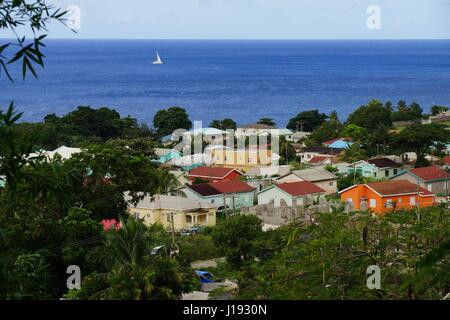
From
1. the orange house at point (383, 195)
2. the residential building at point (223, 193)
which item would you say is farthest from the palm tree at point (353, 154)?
the residential building at point (223, 193)

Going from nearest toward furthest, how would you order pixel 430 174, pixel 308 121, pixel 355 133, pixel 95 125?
pixel 430 174 → pixel 355 133 → pixel 95 125 → pixel 308 121

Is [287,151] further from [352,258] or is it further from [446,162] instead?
[352,258]

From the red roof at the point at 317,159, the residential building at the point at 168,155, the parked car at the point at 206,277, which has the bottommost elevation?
the red roof at the point at 317,159

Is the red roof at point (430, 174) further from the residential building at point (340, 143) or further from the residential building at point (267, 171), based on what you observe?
the residential building at point (340, 143)

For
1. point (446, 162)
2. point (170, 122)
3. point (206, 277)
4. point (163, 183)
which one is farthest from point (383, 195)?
point (170, 122)

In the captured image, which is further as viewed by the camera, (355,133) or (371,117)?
(371,117)

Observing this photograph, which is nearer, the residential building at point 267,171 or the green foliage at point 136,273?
the green foliage at point 136,273
